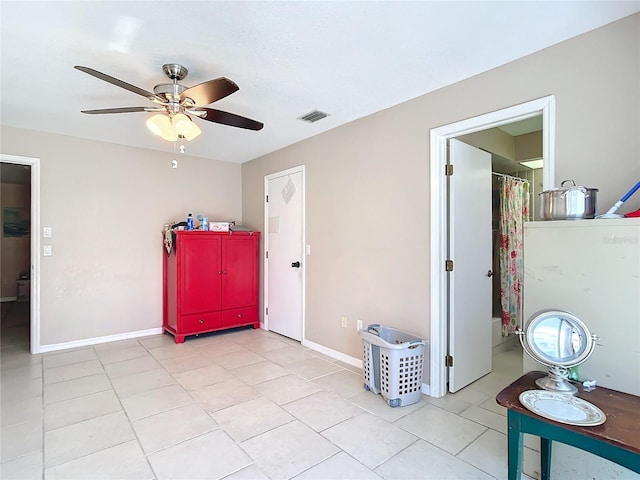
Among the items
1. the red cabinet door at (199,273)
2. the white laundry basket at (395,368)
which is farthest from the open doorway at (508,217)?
the red cabinet door at (199,273)

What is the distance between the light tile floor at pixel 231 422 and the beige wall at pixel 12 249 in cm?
486

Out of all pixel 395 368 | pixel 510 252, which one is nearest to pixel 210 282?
pixel 395 368

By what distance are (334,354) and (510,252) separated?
2351 mm

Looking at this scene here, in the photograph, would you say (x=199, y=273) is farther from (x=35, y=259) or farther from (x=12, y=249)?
(x=12, y=249)

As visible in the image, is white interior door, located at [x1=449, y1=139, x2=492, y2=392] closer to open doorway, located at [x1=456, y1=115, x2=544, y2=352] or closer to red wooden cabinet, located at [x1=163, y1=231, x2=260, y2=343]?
open doorway, located at [x1=456, y1=115, x2=544, y2=352]

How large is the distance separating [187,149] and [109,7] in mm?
2809

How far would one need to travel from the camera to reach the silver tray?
1255mm

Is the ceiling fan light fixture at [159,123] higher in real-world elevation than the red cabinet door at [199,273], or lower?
higher

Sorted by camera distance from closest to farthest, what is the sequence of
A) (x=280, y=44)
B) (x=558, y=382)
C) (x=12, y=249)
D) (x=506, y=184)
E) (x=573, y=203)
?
(x=558, y=382) → (x=573, y=203) → (x=280, y=44) → (x=506, y=184) → (x=12, y=249)

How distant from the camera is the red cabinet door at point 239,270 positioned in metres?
4.45

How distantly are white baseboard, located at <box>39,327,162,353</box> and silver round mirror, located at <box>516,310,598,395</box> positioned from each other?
4316 millimetres

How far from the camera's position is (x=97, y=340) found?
13.2 feet

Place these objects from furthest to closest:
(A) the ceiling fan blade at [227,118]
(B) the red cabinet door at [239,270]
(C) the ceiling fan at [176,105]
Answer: (B) the red cabinet door at [239,270] → (A) the ceiling fan blade at [227,118] → (C) the ceiling fan at [176,105]

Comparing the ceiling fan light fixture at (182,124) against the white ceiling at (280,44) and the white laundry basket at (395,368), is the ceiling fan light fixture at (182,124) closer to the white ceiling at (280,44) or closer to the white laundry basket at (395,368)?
the white ceiling at (280,44)
